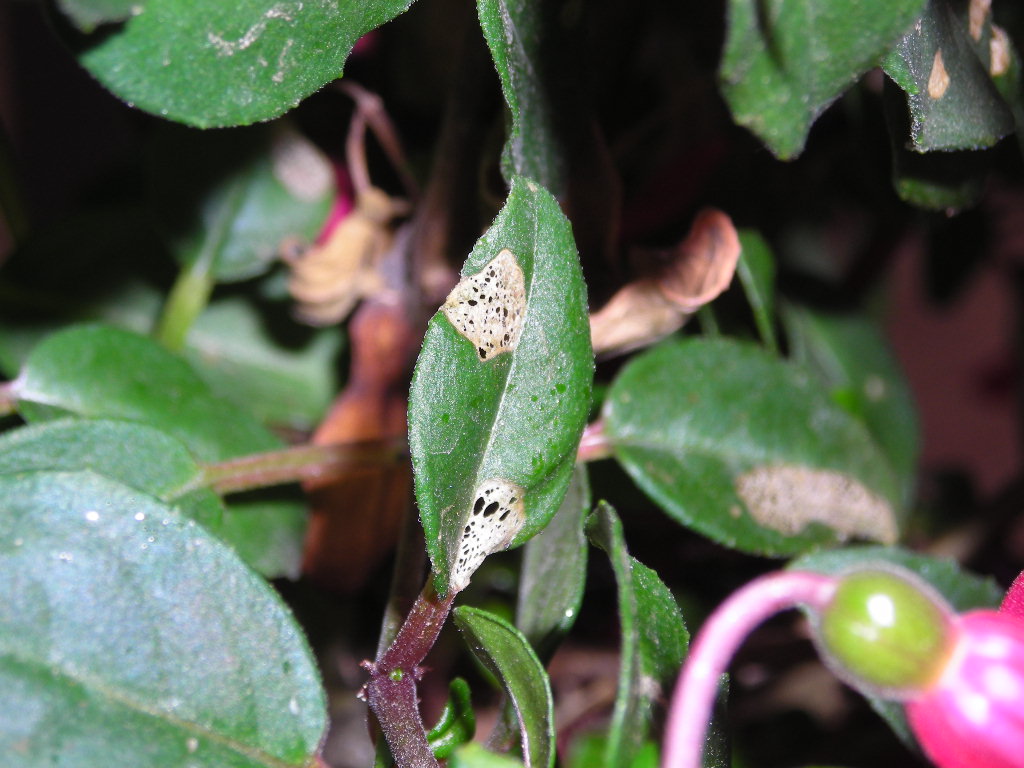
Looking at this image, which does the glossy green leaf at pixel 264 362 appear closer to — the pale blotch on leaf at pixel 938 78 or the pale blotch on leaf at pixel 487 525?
the pale blotch on leaf at pixel 487 525

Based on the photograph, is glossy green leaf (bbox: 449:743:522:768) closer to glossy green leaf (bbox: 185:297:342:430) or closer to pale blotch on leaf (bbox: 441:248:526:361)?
pale blotch on leaf (bbox: 441:248:526:361)

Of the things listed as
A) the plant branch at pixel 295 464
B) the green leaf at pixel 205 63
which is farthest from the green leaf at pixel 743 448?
the green leaf at pixel 205 63

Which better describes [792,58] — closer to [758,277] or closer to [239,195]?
[758,277]

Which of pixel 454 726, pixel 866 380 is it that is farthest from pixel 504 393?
pixel 866 380

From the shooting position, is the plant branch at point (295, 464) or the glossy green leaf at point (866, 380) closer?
the plant branch at point (295, 464)

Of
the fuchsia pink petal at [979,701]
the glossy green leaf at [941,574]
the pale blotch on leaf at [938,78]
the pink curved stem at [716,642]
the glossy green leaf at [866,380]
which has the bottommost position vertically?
the glossy green leaf at [866,380]

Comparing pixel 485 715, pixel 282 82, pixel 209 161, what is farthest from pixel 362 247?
pixel 485 715

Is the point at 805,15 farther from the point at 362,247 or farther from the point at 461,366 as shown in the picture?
the point at 362,247
